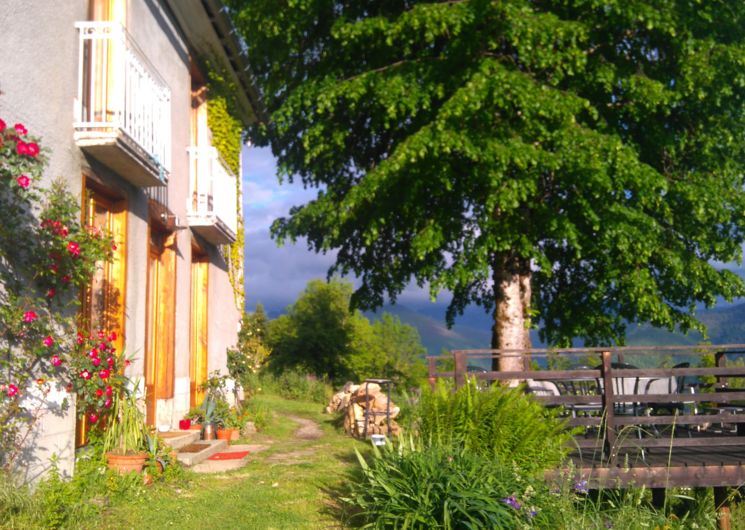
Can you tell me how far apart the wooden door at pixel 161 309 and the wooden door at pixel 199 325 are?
5.69 ft

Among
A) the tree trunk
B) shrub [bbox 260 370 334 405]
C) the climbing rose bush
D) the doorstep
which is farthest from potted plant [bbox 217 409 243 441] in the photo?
shrub [bbox 260 370 334 405]

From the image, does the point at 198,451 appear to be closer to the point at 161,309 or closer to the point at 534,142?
the point at 161,309

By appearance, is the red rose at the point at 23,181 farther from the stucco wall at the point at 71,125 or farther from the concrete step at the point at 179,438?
the concrete step at the point at 179,438

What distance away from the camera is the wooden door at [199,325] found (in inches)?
451

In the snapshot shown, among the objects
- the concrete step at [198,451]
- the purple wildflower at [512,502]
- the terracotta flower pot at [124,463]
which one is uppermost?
the terracotta flower pot at [124,463]

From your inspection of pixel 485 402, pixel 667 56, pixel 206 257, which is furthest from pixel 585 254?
pixel 485 402

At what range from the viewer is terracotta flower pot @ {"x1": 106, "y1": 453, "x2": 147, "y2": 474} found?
6.43 metres

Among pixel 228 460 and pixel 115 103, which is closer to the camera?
pixel 115 103

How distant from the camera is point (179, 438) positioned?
8484 millimetres

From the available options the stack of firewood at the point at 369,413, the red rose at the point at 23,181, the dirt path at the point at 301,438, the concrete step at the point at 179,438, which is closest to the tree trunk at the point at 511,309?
the stack of firewood at the point at 369,413

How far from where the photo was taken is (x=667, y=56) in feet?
38.8

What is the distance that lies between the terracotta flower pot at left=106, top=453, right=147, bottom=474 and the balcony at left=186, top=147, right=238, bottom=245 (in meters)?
4.67

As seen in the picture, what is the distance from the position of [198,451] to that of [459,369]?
3.41 metres

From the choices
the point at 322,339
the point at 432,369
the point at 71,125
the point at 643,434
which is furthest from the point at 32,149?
the point at 322,339
